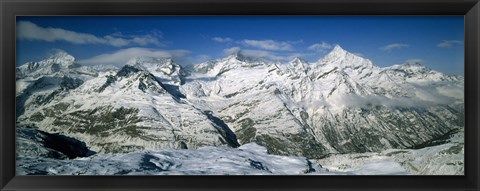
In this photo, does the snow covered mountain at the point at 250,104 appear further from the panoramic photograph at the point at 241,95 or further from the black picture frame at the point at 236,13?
the black picture frame at the point at 236,13

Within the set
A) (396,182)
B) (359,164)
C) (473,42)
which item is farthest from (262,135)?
(473,42)

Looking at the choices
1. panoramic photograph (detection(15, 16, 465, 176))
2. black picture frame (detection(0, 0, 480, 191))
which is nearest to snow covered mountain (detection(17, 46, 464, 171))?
panoramic photograph (detection(15, 16, 465, 176))

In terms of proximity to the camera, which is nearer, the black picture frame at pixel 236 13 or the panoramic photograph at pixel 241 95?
the black picture frame at pixel 236 13

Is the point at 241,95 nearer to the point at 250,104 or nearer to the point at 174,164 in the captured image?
the point at 250,104

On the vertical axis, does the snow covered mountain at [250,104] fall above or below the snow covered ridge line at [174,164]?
above

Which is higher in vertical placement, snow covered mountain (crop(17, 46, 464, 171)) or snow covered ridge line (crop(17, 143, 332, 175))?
snow covered mountain (crop(17, 46, 464, 171))

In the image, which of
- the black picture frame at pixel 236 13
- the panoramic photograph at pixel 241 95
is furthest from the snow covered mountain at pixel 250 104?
the black picture frame at pixel 236 13

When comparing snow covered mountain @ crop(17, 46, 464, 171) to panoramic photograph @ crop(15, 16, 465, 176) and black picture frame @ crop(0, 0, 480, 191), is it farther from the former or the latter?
black picture frame @ crop(0, 0, 480, 191)

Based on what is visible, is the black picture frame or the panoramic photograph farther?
the panoramic photograph
